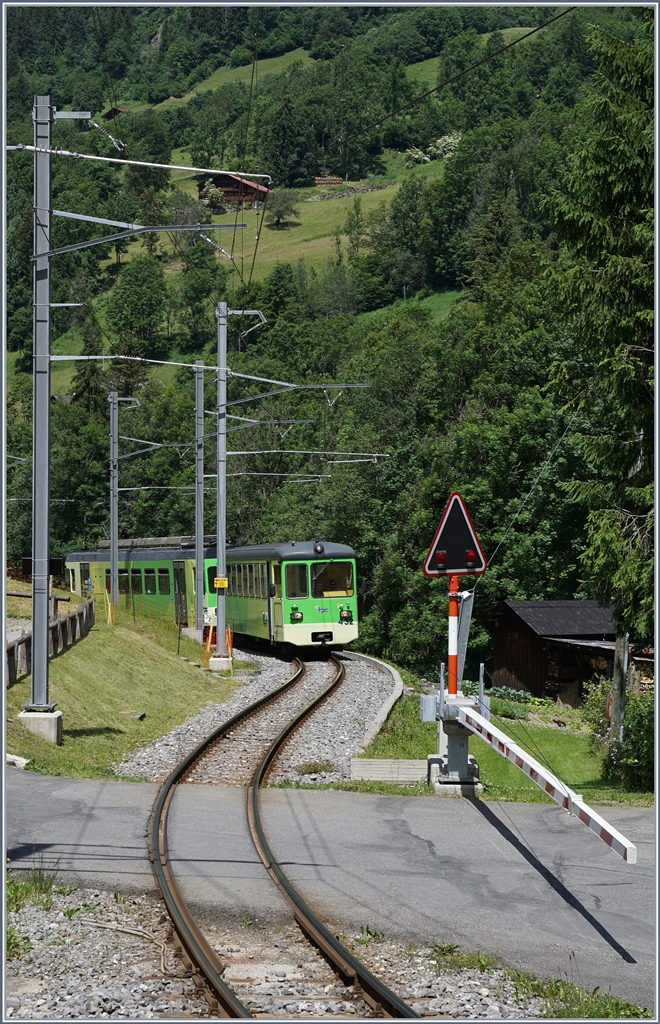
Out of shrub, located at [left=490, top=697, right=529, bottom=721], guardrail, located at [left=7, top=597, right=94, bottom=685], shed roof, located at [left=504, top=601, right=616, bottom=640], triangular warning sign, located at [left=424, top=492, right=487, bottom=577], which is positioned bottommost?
shrub, located at [left=490, top=697, right=529, bottom=721]

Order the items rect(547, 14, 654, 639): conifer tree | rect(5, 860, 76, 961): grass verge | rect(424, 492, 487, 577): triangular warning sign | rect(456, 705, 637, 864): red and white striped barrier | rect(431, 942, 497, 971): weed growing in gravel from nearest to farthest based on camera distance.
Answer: rect(431, 942, 497, 971): weed growing in gravel, rect(456, 705, 637, 864): red and white striped barrier, rect(5, 860, 76, 961): grass verge, rect(424, 492, 487, 577): triangular warning sign, rect(547, 14, 654, 639): conifer tree

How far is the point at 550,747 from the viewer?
81.4 ft

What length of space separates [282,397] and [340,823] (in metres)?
65.5

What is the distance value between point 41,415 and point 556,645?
834 inches

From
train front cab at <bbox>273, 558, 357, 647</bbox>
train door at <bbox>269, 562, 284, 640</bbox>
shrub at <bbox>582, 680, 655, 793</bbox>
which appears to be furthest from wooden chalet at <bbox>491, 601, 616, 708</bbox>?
shrub at <bbox>582, 680, 655, 793</bbox>

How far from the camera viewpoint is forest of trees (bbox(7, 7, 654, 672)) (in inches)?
588

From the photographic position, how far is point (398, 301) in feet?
414

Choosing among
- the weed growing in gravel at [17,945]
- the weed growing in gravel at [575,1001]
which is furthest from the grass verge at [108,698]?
the weed growing in gravel at [575,1001]

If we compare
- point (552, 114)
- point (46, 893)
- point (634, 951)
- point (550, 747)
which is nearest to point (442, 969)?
point (634, 951)

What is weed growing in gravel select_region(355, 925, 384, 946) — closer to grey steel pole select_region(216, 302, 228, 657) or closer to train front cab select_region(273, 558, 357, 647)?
grey steel pole select_region(216, 302, 228, 657)

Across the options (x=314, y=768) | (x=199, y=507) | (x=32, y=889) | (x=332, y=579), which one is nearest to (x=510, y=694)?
(x=332, y=579)

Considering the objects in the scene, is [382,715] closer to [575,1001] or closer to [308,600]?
[308,600]

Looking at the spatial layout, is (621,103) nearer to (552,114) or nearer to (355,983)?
(355,983)

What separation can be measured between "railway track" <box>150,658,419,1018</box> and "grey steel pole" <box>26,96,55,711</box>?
225 centimetres
